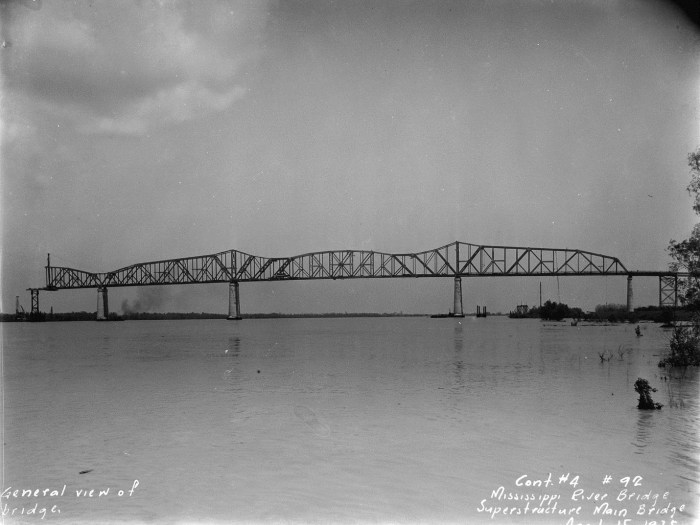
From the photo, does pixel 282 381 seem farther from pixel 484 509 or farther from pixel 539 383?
pixel 484 509

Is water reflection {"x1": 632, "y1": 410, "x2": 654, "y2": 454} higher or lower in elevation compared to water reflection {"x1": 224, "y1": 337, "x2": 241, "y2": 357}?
higher

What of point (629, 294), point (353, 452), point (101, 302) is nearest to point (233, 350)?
point (353, 452)

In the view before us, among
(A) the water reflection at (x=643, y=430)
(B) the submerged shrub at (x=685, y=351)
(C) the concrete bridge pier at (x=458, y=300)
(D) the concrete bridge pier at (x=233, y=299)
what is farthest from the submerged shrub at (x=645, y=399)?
(D) the concrete bridge pier at (x=233, y=299)

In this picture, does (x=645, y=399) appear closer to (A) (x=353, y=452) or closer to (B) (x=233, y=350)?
(A) (x=353, y=452)

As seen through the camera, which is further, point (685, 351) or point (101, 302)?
point (101, 302)

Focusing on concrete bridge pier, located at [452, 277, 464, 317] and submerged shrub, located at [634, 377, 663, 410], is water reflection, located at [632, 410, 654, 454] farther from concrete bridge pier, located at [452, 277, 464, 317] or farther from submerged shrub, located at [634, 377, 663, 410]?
concrete bridge pier, located at [452, 277, 464, 317]

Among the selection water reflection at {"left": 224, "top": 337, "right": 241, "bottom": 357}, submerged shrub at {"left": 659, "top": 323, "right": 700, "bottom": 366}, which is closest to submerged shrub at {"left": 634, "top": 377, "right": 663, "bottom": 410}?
submerged shrub at {"left": 659, "top": 323, "right": 700, "bottom": 366}

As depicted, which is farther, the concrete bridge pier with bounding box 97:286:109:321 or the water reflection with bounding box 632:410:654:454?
the concrete bridge pier with bounding box 97:286:109:321

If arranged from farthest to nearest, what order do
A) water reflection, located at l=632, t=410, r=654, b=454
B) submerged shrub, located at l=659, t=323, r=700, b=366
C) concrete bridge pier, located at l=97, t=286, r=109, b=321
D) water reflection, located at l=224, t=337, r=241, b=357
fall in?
concrete bridge pier, located at l=97, t=286, r=109, b=321, water reflection, located at l=224, t=337, r=241, b=357, submerged shrub, located at l=659, t=323, r=700, b=366, water reflection, located at l=632, t=410, r=654, b=454

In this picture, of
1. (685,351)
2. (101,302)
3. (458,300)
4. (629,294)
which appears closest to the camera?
(685,351)

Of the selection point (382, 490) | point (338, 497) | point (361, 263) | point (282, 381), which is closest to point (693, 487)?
point (382, 490)

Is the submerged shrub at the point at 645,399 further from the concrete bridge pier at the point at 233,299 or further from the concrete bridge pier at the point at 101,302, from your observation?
the concrete bridge pier at the point at 101,302
